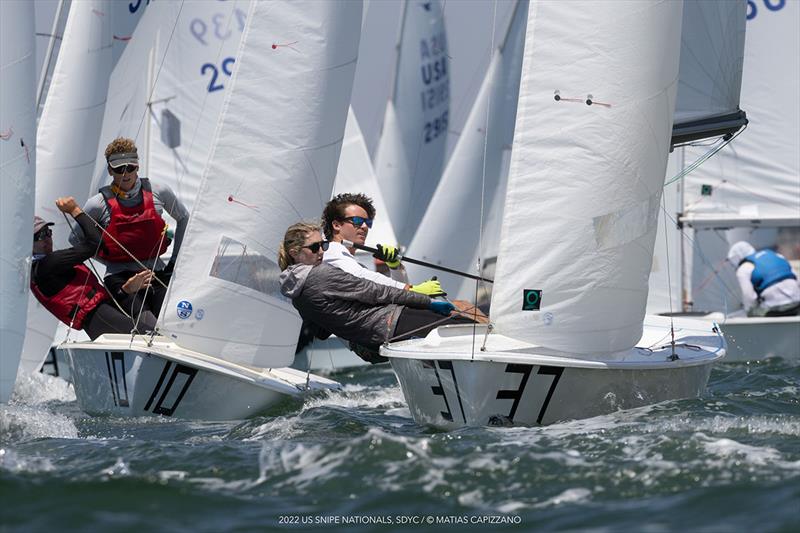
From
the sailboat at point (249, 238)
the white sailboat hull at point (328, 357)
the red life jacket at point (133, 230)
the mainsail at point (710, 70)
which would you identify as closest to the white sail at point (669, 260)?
the white sailboat hull at point (328, 357)

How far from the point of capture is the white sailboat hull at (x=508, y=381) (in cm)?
598

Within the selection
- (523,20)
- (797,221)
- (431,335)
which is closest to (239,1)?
(523,20)

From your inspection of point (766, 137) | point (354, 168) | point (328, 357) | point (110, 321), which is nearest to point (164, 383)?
point (110, 321)

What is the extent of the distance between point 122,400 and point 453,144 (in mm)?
9828

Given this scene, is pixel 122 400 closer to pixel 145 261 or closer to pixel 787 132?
pixel 145 261

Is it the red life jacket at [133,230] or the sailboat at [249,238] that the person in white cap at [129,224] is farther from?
the sailboat at [249,238]

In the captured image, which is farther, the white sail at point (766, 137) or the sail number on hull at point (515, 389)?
the white sail at point (766, 137)

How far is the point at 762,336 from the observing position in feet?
37.9

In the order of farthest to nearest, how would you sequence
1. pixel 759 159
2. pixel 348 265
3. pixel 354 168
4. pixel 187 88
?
pixel 354 168
pixel 759 159
pixel 187 88
pixel 348 265

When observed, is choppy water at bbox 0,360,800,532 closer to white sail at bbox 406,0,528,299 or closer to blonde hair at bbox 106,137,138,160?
blonde hair at bbox 106,137,138,160

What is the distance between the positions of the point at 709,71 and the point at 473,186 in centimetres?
613

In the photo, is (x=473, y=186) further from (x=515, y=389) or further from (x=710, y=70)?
(x=515, y=389)

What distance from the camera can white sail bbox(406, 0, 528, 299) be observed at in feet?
46.1

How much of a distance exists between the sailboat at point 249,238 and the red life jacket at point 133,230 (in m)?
0.34
